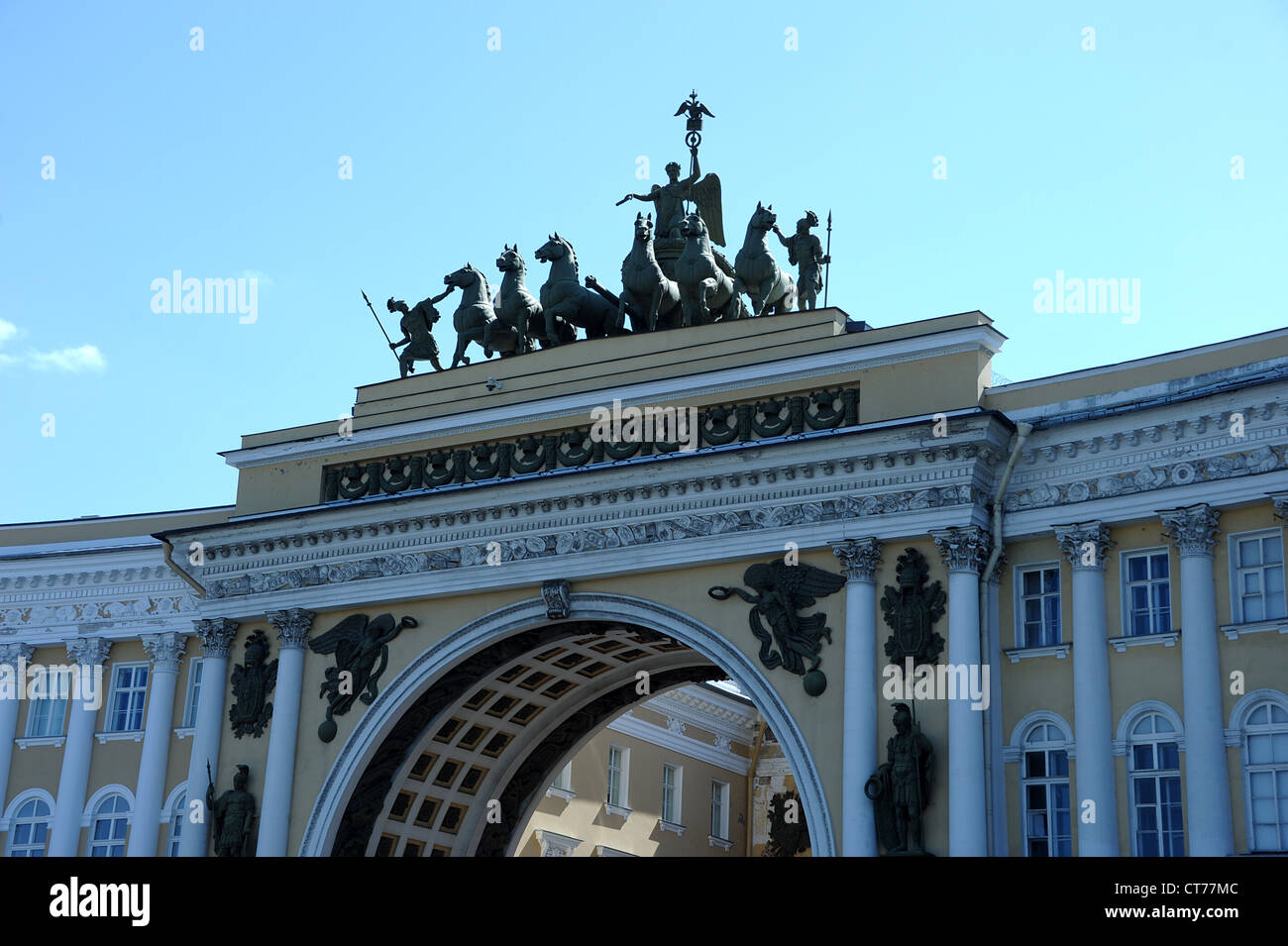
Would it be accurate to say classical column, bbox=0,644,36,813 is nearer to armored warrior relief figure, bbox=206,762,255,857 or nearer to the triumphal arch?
the triumphal arch

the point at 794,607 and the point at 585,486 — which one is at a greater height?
the point at 585,486

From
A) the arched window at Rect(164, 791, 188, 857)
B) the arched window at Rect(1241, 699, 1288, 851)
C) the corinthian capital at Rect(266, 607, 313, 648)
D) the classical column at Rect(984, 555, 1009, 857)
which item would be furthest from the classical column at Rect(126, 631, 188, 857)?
the arched window at Rect(1241, 699, 1288, 851)

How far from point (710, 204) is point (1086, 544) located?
29.2 ft

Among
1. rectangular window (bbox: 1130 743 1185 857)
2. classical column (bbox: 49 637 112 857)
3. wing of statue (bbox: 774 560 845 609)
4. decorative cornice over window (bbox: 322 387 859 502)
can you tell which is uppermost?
decorative cornice over window (bbox: 322 387 859 502)

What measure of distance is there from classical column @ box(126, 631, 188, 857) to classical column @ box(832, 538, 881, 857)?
11170mm

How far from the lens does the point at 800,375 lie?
23031 mm

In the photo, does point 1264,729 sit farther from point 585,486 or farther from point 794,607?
point 585,486

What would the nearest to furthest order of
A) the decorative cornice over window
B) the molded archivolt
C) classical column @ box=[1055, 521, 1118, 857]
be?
classical column @ box=[1055, 521, 1118, 857] → the decorative cornice over window → the molded archivolt

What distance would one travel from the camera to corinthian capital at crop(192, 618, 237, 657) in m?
26.5

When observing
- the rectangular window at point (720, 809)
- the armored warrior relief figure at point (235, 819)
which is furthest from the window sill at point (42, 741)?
the rectangular window at point (720, 809)

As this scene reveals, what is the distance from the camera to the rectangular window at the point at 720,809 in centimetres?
3856

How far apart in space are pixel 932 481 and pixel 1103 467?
6.44 feet

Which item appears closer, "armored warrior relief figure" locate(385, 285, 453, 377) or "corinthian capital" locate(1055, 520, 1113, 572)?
"corinthian capital" locate(1055, 520, 1113, 572)
